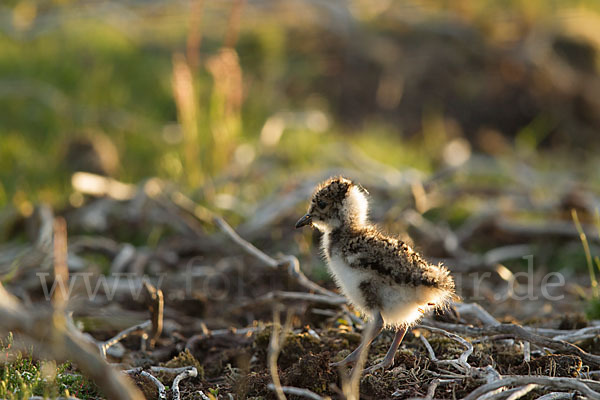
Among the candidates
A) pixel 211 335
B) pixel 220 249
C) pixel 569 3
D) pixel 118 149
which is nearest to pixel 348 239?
pixel 211 335

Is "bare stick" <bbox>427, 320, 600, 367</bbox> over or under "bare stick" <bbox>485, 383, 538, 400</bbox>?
over

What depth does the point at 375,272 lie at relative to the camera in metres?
3.02

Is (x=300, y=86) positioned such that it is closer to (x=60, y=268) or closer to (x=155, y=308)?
(x=155, y=308)

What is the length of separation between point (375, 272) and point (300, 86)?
25.7 feet

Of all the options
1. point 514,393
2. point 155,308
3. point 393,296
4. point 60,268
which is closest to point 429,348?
point 393,296

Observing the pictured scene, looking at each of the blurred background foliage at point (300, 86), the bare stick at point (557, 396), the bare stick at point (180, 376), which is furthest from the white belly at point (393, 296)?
the blurred background foliage at point (300, 86)

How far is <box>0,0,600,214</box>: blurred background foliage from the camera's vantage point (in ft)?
24.7

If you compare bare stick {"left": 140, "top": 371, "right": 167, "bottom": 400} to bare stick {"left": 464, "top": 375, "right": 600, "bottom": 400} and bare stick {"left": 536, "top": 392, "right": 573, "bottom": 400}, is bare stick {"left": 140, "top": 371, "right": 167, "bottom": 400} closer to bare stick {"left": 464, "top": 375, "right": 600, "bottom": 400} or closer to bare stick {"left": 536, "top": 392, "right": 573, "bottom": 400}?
bare stick {"left": 464, "top": 375, "right": 600, "bottom": 400}

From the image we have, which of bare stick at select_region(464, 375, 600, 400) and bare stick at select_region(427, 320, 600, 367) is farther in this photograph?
bare stick at select_region(427, 320, 600, 367)

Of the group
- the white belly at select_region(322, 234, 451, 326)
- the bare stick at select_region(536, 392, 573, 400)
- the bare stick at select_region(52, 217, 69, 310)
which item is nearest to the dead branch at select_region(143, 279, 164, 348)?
the bare stick at select_region(52, 217, 69, 310)

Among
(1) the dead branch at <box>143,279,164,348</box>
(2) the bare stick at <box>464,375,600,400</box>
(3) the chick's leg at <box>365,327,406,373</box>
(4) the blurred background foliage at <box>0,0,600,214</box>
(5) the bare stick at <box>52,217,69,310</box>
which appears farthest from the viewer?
(4) the blurred background foliage at <box>0,0,600,214</box>

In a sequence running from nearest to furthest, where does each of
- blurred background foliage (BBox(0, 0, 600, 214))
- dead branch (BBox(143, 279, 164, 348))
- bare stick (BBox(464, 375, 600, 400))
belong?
bare stick (BBox(464, 375, 600, 400)) < dead branch (BBox(143, 279, 164, 348)) < blurred background foliage (BBox(0, 0, 600, 214))

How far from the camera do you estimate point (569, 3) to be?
12281 millimetres

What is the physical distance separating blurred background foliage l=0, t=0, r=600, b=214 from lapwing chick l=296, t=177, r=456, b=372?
333cm
